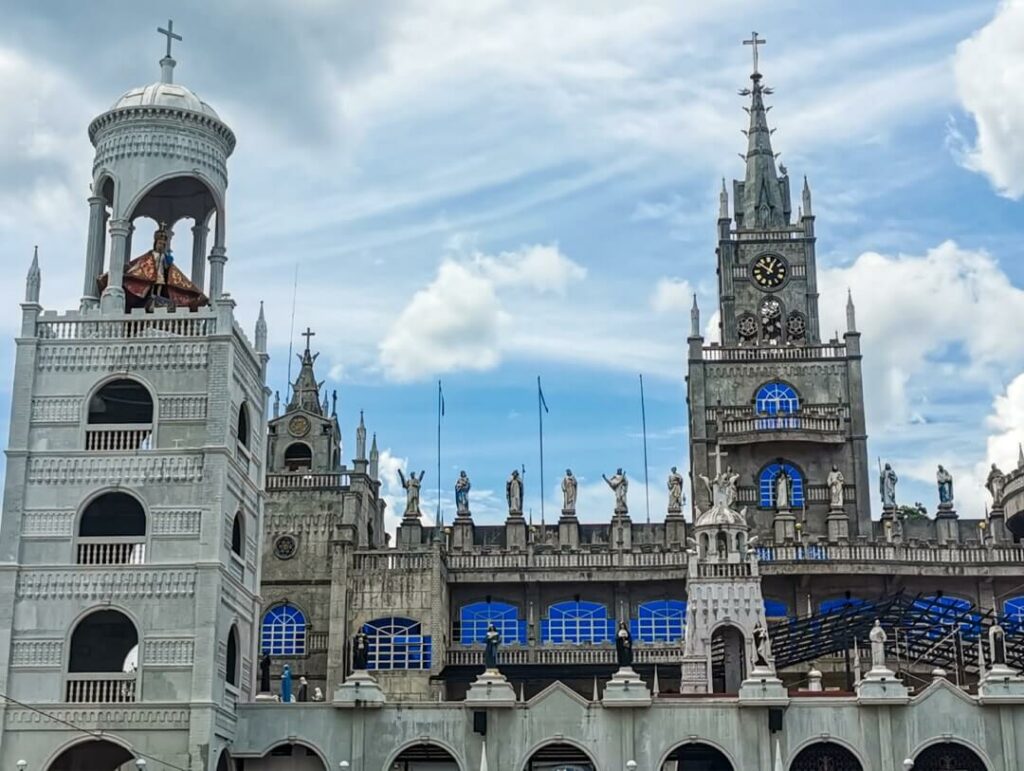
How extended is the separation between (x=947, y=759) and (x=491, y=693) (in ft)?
46.8

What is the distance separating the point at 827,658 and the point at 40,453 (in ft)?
115

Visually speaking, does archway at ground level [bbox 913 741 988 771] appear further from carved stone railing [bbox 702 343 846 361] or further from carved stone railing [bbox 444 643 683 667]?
carved stone railing [bbox 702 343 846 361]

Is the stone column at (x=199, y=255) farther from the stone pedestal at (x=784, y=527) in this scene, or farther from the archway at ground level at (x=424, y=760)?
the stone pedestal at (x=784, y=527)

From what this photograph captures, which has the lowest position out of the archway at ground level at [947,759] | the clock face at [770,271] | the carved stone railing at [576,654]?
the archway at ground level at [947,759]

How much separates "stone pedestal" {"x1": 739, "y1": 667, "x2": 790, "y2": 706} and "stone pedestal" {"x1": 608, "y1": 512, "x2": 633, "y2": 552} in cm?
2330

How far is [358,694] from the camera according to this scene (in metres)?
47.2

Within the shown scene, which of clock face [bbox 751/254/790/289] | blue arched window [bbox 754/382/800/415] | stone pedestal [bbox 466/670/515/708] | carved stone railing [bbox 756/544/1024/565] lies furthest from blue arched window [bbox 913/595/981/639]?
clock face [bbox 751/254/790/289]

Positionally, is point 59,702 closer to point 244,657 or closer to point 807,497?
point 244,657

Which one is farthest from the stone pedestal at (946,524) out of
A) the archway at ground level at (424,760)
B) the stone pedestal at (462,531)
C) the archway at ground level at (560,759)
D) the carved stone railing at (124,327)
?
the carved stone railing at (124,327)

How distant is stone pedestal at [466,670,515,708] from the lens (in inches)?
1844

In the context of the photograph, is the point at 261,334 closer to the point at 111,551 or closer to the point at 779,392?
the point at 111,551

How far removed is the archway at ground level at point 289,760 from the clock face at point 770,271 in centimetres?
4212

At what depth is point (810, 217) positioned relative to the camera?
82.0 m

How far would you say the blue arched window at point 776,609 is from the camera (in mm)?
67312
